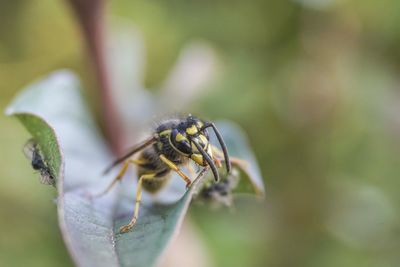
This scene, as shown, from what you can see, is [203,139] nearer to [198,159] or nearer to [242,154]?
[198,159]

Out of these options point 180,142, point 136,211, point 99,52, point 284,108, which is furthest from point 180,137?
point 284,108

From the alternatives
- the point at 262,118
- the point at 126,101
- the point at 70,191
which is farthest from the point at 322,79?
the point at 70,191

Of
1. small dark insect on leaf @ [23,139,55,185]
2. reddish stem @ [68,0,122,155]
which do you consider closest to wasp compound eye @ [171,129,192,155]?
small dark insect on leaf @ [23,139,55,185]

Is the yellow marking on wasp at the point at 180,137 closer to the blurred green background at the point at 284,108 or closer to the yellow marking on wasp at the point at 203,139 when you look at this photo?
the yellow marking on wasp at the point at 203,139

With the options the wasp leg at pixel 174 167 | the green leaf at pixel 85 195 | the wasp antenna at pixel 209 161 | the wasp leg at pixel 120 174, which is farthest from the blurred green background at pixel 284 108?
the wasp antenna at pixel 209 161

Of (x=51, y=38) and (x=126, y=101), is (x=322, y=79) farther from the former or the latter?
(x=51, y=38)

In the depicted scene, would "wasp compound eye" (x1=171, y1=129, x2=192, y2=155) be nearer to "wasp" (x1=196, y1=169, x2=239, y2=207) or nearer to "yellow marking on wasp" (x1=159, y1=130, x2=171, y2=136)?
"yellow marking on wasp" (x1=159, y1=130, x2=171, y2=136)
